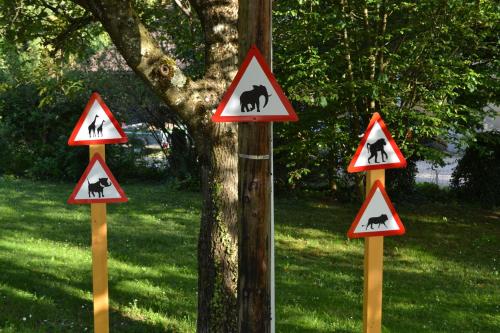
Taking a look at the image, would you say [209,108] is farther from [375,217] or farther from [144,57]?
[375,217]

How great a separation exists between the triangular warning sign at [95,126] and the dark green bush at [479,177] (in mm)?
11878

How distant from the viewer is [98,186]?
549 centimetres

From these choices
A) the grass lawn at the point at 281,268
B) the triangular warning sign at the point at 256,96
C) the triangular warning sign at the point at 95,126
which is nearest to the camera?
the triangular warning sign at the point at 256,96

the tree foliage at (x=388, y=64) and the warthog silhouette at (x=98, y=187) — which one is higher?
the tree foliage at (x=388, y=64)

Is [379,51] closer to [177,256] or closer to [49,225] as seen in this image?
[177,256]

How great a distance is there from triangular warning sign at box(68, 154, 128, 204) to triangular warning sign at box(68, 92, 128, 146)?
0.18m

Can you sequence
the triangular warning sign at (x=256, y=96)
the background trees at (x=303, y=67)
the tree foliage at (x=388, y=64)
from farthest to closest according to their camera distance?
1. the tree foliage at (x=388, y=64)
2. the background trees at (x=303, y=67)
3. the triangular warning sign at (x=256, y=96)

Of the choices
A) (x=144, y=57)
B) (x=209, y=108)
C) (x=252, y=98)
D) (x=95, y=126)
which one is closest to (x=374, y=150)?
(x=252, y=98)

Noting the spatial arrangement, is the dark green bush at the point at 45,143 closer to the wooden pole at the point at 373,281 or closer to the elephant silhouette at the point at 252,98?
the wooden pole at the point at 373,281

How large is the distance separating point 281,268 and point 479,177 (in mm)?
8572

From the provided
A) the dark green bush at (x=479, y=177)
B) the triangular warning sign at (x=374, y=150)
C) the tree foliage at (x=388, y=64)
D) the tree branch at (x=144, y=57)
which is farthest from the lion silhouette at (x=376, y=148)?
the dark green bush at (x=479, y=177)

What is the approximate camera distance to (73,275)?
9.04 meters

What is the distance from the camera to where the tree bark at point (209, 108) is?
545 cm

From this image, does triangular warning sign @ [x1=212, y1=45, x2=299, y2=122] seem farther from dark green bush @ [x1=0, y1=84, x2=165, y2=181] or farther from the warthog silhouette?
dark green bush @ [x1=0, y1=84, x2=165, y2=181]
